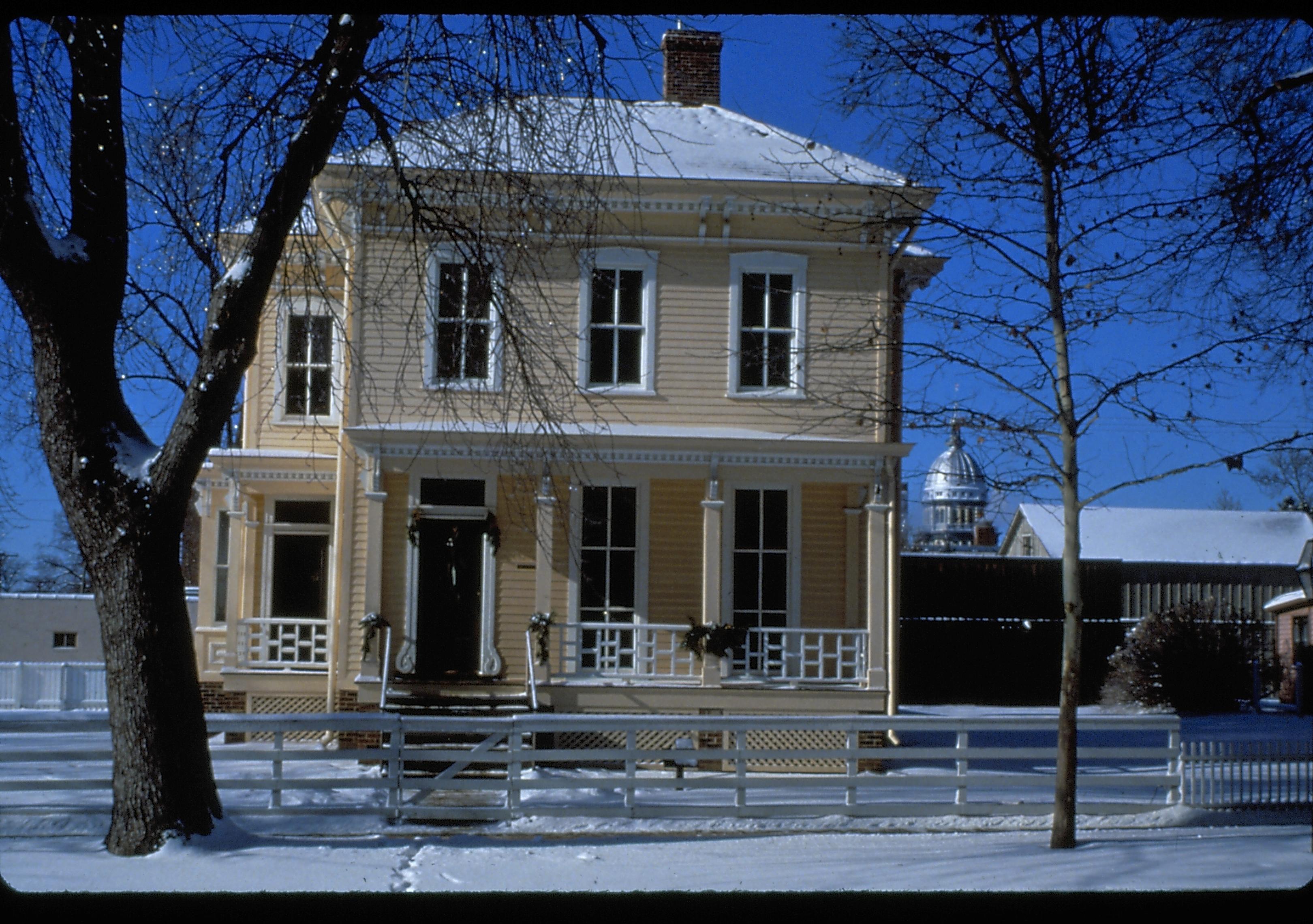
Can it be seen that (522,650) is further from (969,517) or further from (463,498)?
(969,517)

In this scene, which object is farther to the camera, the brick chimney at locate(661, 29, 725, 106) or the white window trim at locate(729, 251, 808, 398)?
the brick chimney at locate(661, 29, 725, 106)

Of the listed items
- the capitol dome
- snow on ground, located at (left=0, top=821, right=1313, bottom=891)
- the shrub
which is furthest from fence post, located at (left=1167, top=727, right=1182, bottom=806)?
the capitol dome

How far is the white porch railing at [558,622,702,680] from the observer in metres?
15.7

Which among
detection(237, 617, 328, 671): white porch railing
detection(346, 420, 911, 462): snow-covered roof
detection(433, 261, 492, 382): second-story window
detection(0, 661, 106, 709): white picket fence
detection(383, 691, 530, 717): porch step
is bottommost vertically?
detection(0, 661, 106, 709): white picket fence

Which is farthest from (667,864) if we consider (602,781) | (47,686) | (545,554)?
(47,686)

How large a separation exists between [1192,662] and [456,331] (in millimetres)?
16937

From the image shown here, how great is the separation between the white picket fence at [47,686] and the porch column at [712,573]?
1356 cm

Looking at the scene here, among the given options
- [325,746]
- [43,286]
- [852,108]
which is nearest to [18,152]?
[43,286]

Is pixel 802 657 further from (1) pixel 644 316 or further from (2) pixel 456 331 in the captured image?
(2) pixel 456 331

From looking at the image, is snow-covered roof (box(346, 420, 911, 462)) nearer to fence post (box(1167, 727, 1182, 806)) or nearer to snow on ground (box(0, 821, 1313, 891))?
fence post (box(1167, 727, 1182, 806))

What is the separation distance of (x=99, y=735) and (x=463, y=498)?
21.2 feet

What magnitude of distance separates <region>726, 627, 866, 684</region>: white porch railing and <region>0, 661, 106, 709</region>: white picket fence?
13.6 meters

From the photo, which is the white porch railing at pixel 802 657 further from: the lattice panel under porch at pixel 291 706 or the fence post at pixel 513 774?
the lattice panel under porch at pixel 291 706

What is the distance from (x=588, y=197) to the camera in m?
15.6
